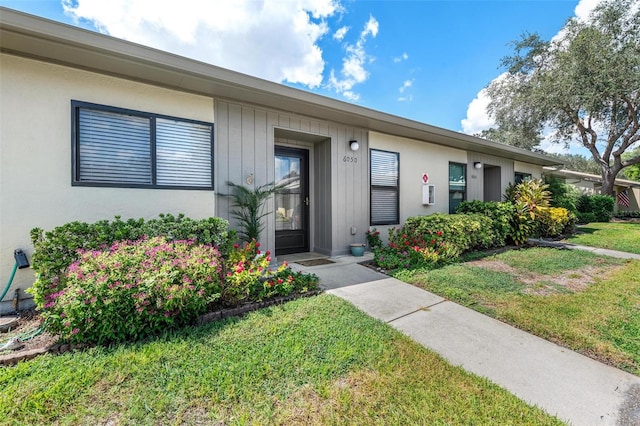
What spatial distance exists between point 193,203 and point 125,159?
3.48 feet

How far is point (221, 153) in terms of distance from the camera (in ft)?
14.7

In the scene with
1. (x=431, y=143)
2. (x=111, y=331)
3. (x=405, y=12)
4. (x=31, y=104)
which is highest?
(x=405, y=12)

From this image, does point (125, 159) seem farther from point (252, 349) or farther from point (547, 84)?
point (547, 84)

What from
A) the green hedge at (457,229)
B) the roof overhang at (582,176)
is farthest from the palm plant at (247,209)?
the roof overhang at (582,176)

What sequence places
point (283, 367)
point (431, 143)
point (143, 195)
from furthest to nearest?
point (431, 143) < point (143, 195) < point (283, 367)

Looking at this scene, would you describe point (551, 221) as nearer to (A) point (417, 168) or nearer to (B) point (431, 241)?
(A) point (417, 168)

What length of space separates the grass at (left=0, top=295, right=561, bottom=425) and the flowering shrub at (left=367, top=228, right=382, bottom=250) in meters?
3.73

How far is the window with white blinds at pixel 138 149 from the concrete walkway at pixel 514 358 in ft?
9.77

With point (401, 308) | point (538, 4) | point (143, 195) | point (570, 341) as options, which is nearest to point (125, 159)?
point (143, 195)

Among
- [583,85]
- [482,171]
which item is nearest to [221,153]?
[482,171]

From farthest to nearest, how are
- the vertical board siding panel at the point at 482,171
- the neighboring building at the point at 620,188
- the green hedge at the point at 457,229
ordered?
the neighboring building at the point at 620,188
the vertical board siding panel at the point at 482,171
the green hedge at the point at 457,229

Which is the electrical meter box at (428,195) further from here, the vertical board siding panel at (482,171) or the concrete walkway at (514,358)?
the concrete walkway at (514,358)

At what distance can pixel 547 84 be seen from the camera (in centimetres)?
1107

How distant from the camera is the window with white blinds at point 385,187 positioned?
6438 mm
